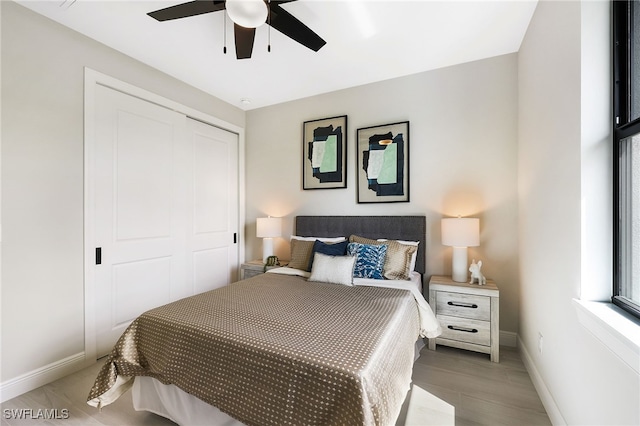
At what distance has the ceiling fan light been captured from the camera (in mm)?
1500

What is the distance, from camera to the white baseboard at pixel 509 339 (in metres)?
2.51

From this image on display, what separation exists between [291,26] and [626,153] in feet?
6.43

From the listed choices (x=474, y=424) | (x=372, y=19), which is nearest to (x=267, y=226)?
(x=372, y=19)

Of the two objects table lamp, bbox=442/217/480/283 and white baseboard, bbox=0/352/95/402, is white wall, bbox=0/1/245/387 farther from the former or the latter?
table lamp, bbox=442/217/480/283

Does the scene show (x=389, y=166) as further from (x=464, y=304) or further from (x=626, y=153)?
(x=626, y=153)

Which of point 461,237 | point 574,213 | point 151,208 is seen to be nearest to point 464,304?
point 461,237

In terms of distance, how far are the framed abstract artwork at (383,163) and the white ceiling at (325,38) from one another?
0.61 meters

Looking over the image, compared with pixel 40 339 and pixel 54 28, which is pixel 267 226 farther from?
pixel 54 28

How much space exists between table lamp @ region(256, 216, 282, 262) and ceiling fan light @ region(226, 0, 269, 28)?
2.19 meters

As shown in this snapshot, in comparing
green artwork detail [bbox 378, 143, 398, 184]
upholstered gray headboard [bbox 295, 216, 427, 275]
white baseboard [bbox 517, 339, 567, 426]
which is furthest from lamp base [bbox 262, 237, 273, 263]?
white baseboard [bbox 517, 339, 567, 426]

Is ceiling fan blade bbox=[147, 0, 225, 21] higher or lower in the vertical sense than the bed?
higher

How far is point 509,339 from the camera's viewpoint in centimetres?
253

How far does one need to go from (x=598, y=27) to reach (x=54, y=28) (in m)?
3.56

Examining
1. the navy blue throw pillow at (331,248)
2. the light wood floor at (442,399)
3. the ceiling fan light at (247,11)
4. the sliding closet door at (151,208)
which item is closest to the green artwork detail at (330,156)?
the navy blue throw pillow at (331,248)
